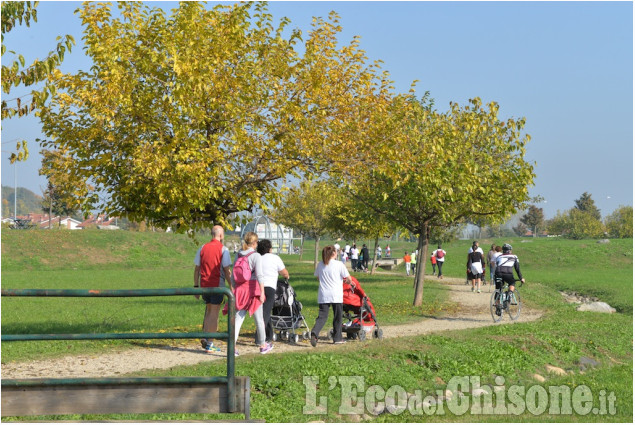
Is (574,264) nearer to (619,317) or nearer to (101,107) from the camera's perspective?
(619,317)

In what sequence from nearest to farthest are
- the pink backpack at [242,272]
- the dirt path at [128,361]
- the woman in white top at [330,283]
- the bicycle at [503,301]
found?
the dirt path at [128,361] → the pink backpack at [242,272] → the woman in white top at [330,283] → the bicycle at [503,301]

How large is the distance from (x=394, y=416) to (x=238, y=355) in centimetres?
351

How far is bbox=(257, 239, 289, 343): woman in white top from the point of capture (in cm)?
1273

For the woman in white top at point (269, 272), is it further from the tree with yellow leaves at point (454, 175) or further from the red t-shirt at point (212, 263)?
the tree with yellow leaves at point (454, 175)

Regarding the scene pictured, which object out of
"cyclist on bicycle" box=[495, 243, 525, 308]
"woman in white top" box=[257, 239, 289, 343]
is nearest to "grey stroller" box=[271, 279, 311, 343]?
"woman in white top" box=[257, 239, 289, 343]

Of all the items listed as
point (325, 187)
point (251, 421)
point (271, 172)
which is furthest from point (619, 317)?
point (251, 421)

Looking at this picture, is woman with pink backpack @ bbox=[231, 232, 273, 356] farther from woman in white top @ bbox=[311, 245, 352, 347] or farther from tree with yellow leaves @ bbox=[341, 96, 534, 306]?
tree with yellow leaves @ bbox=[341, 96, 534, 306]

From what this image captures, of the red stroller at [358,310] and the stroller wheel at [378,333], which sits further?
the stroller wheel at [378,333]

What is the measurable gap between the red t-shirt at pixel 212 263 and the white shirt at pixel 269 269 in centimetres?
64

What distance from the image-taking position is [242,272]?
12.5m

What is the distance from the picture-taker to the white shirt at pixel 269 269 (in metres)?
12.7

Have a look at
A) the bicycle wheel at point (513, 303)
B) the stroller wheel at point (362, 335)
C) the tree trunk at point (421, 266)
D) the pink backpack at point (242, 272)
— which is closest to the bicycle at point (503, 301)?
the bicycle wheel at point (513, 303)

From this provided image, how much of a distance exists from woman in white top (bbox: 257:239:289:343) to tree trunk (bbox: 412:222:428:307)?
11.8m

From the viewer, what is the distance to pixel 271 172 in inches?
627
